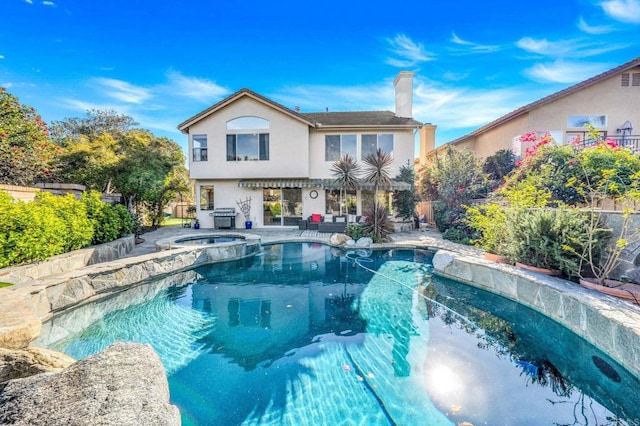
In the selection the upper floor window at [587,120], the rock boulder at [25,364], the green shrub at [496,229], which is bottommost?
the rock boulder at [25,364]

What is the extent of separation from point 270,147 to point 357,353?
21.4 meters

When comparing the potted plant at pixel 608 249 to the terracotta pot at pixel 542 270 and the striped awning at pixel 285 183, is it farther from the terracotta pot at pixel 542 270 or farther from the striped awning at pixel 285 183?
→ the striped awning at pixel 285 183

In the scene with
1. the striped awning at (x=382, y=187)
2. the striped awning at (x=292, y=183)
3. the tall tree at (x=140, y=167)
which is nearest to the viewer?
the tall tree at (x=140, y=167)

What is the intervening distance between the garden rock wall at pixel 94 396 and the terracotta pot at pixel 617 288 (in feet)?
35.6

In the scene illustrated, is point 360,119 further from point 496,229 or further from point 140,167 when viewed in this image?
point 140,167

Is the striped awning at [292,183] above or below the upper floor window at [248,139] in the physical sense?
below

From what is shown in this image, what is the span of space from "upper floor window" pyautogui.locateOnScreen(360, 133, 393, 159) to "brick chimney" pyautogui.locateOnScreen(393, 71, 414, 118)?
4.37 meters

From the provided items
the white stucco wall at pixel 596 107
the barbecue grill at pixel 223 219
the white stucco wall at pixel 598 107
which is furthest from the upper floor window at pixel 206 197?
the white stucco wall at pixel 598 107

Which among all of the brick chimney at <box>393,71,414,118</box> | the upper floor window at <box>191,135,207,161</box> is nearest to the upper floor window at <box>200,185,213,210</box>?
the upper floor window at <box>191,135,207,161</box>

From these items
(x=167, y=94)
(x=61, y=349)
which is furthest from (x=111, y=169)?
(x=61, y=349)

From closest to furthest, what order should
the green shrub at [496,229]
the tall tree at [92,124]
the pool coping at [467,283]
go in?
1. the pool coping at [467,283]
2. the green shrub at [496,229]
3. the tall tree at [92,124]

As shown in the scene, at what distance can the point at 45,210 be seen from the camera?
33.4ft

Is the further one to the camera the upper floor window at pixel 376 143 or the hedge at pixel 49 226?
the upper floor window at pixel 376 143

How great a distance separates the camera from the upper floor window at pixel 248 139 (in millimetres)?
25641
